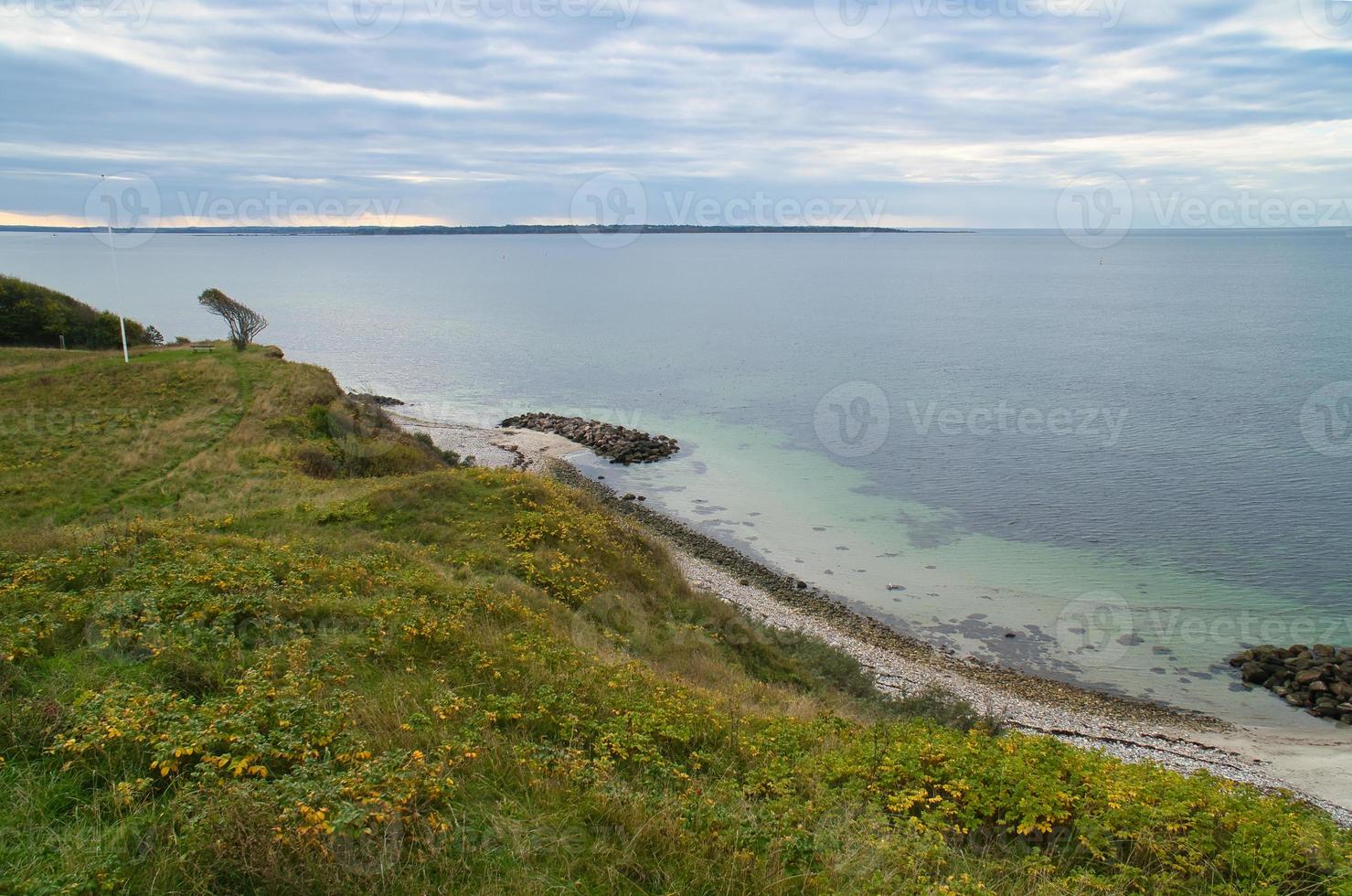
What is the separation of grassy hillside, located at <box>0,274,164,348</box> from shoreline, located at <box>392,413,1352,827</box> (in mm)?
40518

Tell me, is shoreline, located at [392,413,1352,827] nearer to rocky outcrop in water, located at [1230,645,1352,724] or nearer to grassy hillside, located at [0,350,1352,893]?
rocky outcrop in water, located at [1230,645,1352,724]

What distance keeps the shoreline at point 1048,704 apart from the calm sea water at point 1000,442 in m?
1.26

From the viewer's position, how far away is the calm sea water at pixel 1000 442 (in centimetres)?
2780

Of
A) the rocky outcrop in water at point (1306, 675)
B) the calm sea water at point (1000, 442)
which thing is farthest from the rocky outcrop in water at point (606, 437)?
the rocky outcrop in water at point (1306, 675)

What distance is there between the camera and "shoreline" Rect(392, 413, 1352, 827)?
61.2ft

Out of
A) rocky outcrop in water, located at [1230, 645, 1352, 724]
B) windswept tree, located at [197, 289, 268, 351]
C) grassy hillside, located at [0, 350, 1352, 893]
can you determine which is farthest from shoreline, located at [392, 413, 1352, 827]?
windswept tree, located at [197, 289, 268, 351]

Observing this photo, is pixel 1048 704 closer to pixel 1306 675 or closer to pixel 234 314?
pixel 1306 675

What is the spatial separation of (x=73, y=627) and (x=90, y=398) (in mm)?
28392

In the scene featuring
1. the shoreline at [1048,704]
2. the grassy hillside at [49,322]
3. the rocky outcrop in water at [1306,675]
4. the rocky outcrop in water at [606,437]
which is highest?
the grassy hillside at [49,322]

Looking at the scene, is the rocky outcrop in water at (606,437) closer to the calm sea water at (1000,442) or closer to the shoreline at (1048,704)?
the calm sea water at (1000,442)

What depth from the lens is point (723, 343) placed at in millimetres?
91938

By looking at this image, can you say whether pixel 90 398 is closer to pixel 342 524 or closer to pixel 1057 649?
pixel 342 524

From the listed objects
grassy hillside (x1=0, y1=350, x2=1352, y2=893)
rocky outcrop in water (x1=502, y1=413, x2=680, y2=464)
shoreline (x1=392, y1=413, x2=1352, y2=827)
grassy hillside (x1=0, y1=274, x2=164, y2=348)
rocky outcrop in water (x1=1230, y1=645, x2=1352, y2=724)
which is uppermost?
grassy hillside (x1=0, y1=274, x2=164, y2=348)

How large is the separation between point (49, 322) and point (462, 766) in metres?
52.9
